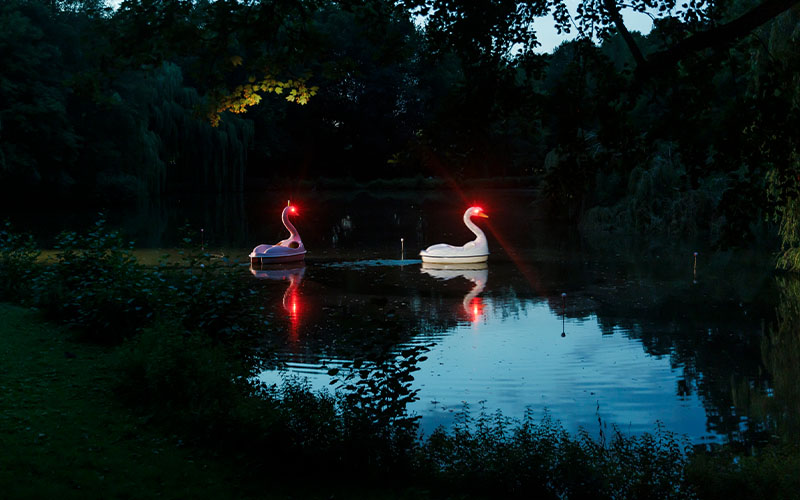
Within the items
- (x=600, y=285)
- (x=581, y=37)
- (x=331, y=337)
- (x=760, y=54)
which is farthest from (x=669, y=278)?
(x=581, y=37)

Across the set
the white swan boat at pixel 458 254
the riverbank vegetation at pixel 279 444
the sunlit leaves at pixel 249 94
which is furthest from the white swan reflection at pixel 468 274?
the sunlit leaves at pixel 249 94

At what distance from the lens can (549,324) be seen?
14.7 meters

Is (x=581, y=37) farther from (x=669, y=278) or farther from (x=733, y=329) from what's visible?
(x=669, y=278)

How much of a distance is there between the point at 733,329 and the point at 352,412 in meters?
9.08

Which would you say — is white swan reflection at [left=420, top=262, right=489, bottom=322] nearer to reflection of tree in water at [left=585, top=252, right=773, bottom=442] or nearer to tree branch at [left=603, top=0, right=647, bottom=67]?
reflection of tree in water at [left=585, top=252, right=773, bottom=442]

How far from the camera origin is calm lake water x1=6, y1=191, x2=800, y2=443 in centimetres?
995

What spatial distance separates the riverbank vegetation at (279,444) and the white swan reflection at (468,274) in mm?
7713

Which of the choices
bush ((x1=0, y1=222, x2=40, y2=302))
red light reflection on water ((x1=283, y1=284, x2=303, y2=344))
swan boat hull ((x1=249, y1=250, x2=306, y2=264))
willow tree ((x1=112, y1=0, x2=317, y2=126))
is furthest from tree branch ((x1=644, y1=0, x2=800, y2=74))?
swan boat hull ((x1=249, y1=250, x2=306, y2=264))

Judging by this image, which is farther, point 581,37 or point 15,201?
point 15,201

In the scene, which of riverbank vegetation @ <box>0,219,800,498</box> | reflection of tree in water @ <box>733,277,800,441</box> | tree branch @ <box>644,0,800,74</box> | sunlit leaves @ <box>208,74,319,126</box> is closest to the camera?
tree branch @ <box>644,0,800,74</box>

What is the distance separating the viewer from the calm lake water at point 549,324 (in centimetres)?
995

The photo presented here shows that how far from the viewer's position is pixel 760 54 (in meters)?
17.3

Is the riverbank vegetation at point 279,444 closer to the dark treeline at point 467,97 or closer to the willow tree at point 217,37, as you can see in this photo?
the dark treeline at point 467,97

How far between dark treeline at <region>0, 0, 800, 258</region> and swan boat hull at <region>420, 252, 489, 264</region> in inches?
148
